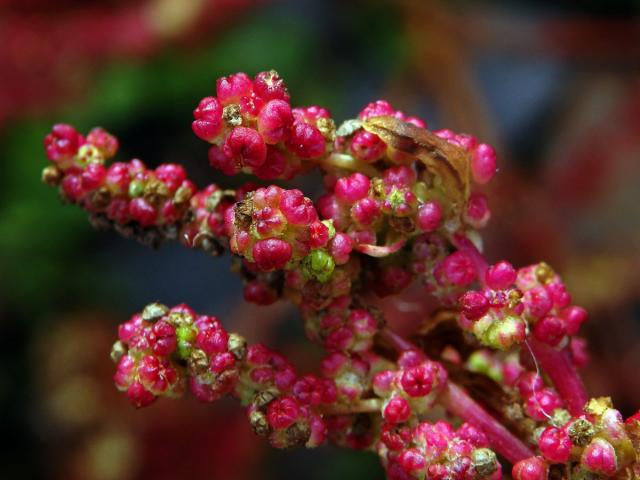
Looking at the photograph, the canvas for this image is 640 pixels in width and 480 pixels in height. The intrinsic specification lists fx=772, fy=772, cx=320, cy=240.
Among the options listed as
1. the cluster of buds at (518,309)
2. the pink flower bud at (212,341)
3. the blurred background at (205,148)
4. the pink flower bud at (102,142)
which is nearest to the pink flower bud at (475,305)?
the cluster of buds at (518,309)

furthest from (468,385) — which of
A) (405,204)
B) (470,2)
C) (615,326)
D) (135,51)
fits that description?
(470,2)

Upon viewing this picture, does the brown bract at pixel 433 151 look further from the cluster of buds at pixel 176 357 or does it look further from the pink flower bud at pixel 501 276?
the cluster of buds at pixel 176 357

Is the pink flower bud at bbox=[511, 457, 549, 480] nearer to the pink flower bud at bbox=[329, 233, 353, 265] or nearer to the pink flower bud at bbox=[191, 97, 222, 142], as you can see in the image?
the pink flower bud at bbox=[329, 233, 353, 265]

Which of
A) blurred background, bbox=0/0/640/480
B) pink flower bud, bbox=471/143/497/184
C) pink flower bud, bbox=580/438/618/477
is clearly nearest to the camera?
pink flower bud, bbox=580/438/618/477

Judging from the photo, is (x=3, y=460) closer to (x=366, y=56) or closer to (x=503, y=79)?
(x=366, y=56)

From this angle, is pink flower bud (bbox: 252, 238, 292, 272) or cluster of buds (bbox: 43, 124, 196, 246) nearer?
pink flower bud (bbox: 252, 238, 292, 272)

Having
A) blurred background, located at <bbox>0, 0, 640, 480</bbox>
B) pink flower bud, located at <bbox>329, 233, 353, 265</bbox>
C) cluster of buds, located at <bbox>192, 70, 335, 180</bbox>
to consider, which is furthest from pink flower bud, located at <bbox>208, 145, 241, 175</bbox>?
blurred background, located at <bbox>0, 0, 640, 480</bbox>
